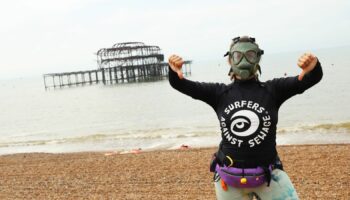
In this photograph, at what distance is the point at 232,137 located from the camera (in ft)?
9.09

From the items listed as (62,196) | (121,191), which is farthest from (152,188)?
(62,196)

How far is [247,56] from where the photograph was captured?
111 inches

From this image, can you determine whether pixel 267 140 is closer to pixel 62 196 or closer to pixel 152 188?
pixel 152 188

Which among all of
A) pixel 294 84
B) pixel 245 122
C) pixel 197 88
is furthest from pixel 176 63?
pixel 294 84

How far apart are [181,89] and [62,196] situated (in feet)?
17.1

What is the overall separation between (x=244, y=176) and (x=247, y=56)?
0.76 m

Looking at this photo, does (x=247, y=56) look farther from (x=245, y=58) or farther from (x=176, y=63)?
(x=176, y=63)

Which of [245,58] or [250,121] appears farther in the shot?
[245,58]

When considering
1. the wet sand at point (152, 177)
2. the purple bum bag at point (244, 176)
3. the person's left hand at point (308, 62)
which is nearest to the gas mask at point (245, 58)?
the person's left hand at point (308, 62)

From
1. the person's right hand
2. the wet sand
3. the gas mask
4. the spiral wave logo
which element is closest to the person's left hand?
the gas mask

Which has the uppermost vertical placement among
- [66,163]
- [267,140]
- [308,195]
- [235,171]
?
[267,140]

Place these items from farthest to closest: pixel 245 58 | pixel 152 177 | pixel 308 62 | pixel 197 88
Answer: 1. pixel 152 177
2. pixel 197 88
3. pixel 245 58
4. pixel 308 62

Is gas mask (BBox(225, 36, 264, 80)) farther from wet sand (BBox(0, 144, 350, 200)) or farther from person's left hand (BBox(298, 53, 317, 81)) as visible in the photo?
wet sand (BBox(0, 144, 350, 200))

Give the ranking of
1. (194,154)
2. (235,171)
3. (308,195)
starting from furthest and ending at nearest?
(194,154)
(308,195)
(235,171)
